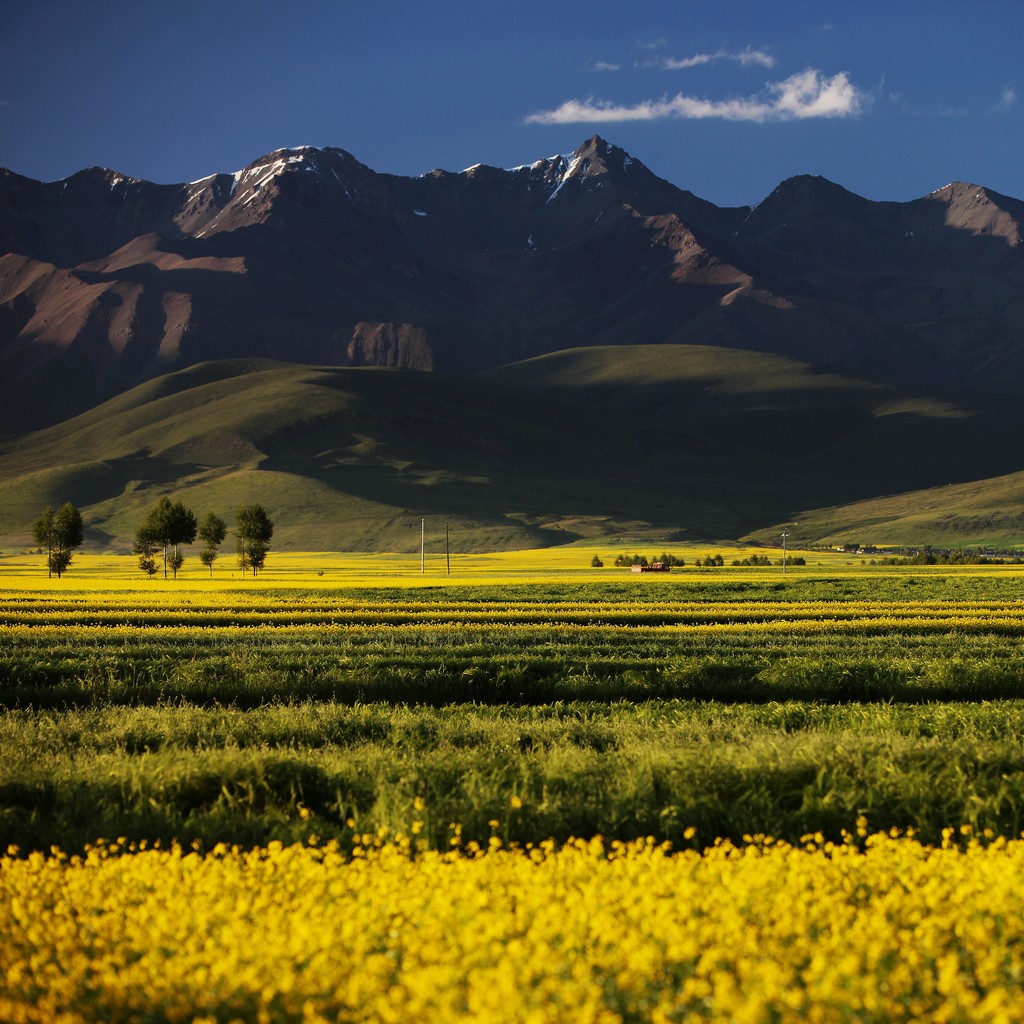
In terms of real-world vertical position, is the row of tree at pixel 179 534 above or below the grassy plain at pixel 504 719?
above

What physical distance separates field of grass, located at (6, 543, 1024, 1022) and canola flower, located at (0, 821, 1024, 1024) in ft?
0.12

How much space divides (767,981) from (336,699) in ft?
62.7

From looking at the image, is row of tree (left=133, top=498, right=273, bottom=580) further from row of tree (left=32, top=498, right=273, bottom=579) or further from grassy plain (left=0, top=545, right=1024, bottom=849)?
grassy plain (left=0, top=545, right=1024, bottom=849)

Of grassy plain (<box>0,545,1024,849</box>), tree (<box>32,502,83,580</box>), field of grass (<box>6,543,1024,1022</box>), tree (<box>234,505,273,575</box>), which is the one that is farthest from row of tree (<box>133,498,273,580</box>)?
field of grass (<box>6,543,1024,1022</box>)

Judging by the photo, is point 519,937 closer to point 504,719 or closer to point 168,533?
point 504,719

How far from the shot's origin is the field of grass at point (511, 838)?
26.9 feet

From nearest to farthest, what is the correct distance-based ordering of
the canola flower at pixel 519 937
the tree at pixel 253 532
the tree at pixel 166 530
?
the canola flower at pixel 519 937
the tree at pixel 166 530
the tree at pixel 253 532

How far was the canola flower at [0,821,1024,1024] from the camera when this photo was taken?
305 inches

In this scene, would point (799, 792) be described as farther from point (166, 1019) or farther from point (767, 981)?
point (166, 1019)

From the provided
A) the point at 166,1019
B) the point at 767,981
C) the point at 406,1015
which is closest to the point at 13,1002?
the point at 166,1019

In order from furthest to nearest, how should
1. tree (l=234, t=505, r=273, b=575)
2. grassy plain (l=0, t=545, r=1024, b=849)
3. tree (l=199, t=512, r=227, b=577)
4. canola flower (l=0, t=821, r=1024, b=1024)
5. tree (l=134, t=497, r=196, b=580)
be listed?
1. tree (l=199, t=512, r=227, b=577)
2. tree (l=234, t=505, r=273, b=575)
3. tree (l=134, t=497, r=196, b=580)
4. grassy plain (l=0, t=545, r=1024, b=849)
5. canola flower (l=0, t=821, r=1024, b=1024)

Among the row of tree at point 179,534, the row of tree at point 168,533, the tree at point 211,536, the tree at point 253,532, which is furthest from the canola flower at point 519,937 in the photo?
the tree at point 211,536

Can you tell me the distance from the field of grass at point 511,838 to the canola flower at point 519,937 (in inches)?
1.4

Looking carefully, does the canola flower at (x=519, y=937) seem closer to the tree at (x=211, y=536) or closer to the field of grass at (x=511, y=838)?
the field of grass at (x=511, y=838)
